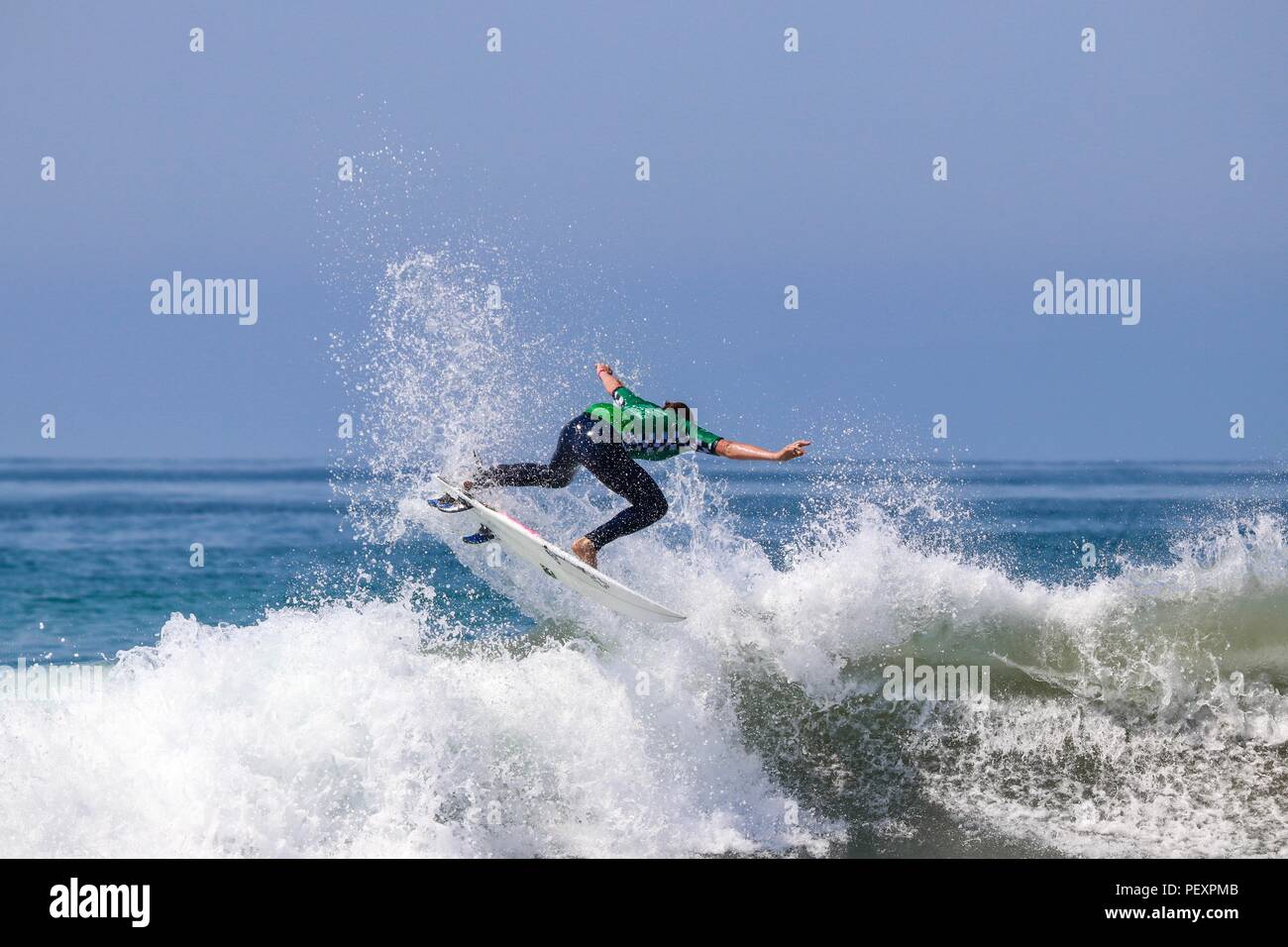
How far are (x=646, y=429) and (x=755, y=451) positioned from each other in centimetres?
87

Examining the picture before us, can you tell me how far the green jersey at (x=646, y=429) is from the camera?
816 cm

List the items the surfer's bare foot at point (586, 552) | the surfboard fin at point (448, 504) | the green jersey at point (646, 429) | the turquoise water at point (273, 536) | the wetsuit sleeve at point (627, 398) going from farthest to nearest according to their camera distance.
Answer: the turquoise water at point (273, 536), the surfboard fin at point (448, 504), the surfer's bare foot at point (586, 552), the wetsuit sleeve at point (627, 398), the green jersey at point (646, 429)

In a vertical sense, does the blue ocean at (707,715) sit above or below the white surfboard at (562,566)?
below

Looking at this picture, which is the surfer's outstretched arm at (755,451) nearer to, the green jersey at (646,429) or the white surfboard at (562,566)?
the green jersey at (646,429)

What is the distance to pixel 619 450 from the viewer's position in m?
8.65

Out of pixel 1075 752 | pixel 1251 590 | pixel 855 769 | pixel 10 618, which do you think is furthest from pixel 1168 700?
pixel 10 618

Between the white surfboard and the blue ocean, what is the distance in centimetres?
54

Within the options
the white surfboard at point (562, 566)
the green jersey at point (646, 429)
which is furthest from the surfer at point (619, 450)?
the white surfboard at point (562, 566)

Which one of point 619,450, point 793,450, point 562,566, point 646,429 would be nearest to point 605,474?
point 619,450

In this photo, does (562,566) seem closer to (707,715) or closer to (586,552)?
(586,552)

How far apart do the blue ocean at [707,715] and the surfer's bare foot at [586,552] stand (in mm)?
733

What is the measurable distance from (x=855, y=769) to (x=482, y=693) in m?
2.81

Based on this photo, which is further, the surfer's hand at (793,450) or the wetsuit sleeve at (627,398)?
the wetsuit sleeve at (627,398)

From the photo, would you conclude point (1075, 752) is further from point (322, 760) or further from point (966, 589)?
point (322, 760)
